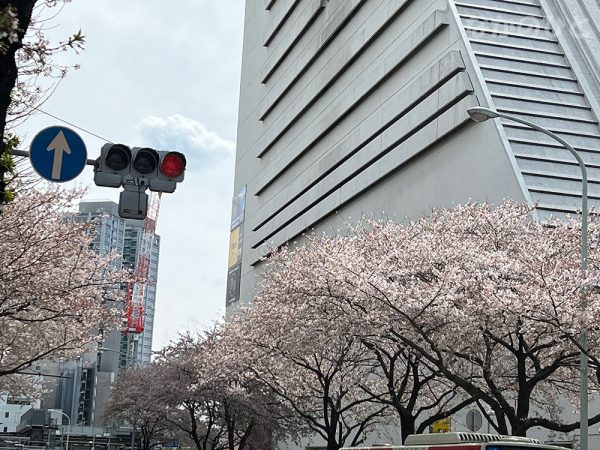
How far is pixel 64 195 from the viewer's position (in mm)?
22047

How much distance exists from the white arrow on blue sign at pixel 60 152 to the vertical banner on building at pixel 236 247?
264 ft

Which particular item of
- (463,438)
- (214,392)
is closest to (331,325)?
(463,438)

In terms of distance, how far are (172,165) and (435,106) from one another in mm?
40243

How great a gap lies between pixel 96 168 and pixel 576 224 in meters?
20.8

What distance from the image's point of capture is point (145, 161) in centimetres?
983

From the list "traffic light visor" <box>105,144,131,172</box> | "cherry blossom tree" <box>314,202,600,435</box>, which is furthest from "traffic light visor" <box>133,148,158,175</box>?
"cherry blossom tree" <box>314,202,600,435</box>

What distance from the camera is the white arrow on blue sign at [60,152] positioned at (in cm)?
996

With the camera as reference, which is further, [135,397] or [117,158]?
[135,397]

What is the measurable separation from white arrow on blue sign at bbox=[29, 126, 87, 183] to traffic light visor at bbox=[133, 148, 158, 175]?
Result: 645 mm

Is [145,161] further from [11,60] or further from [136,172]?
[11,60]

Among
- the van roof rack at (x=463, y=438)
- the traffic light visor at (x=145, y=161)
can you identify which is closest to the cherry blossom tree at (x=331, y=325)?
the van roof rack at (x=463, y=438)

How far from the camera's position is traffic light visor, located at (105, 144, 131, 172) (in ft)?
32.0

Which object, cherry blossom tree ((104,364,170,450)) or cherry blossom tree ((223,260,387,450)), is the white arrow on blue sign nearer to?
cherry blossom tree ((223,260,387,450))

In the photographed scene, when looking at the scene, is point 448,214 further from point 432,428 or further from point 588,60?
point 588,60
